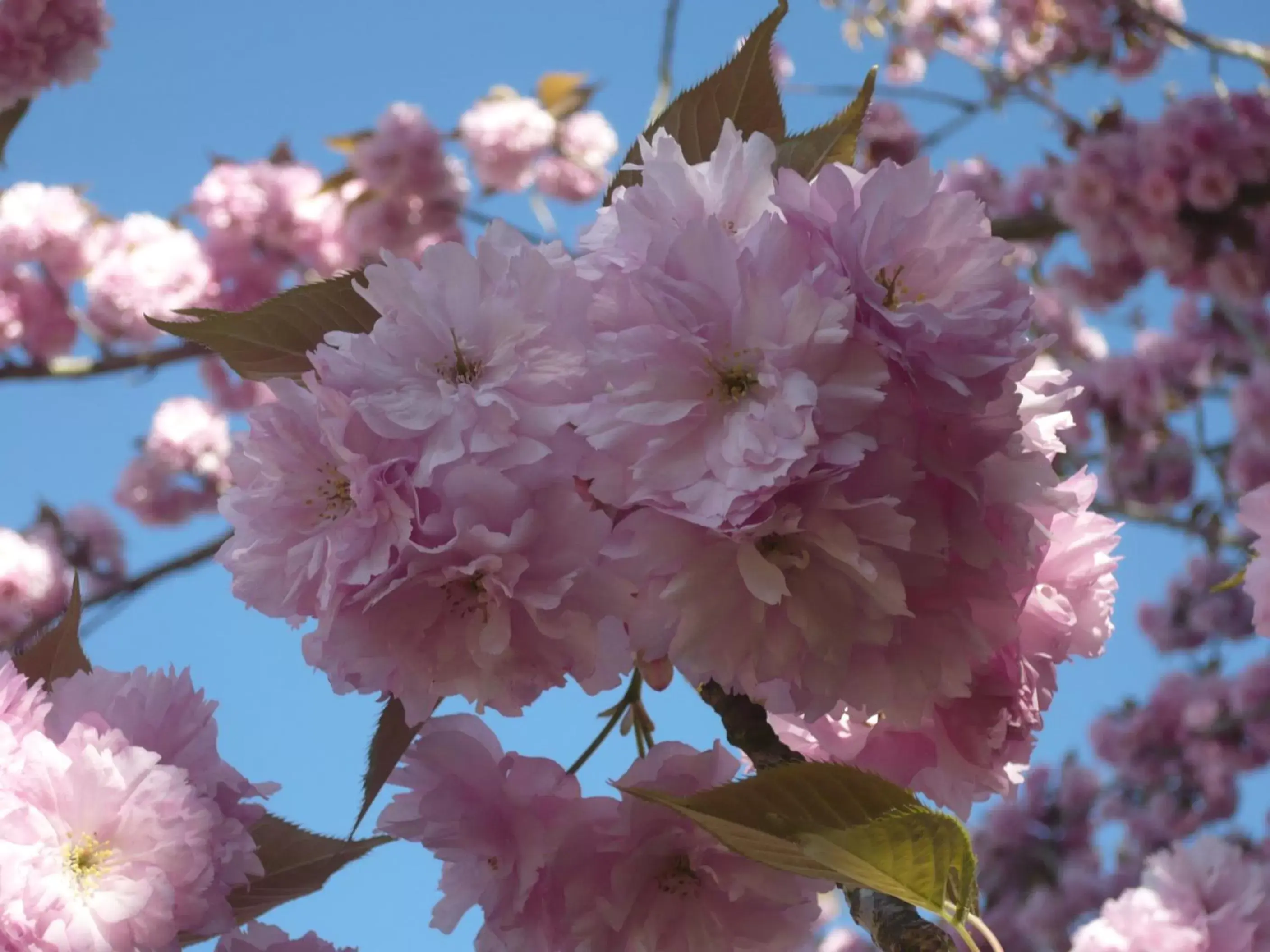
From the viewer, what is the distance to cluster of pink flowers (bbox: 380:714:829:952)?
1.95 feet

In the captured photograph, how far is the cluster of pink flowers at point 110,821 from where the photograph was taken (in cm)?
57

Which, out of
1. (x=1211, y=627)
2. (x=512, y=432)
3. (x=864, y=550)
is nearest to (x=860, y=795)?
(x=864, y=550)

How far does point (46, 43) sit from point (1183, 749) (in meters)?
4.31

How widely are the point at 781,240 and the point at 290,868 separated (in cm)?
48

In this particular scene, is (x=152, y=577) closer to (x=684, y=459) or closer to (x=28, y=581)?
(x=28, y=581)

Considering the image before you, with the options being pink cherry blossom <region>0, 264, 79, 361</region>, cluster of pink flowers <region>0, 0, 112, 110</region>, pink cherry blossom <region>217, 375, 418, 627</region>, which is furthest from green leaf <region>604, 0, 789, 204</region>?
pink cherry blossom <region>0, 264, 79, 361</region>

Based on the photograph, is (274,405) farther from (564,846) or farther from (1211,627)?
(1211,627)

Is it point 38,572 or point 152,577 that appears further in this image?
point 38,572

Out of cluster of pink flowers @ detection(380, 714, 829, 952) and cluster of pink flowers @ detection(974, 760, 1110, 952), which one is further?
cluster of pink flowers @ detection(974, 760, 1110, 952)

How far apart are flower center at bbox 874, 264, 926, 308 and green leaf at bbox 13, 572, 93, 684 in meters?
0.50

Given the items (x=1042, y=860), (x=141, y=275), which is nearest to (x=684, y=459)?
(x=141, y=275)

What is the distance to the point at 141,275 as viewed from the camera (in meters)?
3.51

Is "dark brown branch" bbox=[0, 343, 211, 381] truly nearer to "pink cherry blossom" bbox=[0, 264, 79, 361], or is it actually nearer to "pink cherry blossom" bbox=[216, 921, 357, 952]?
"pink cherry blossom" bbox=[0, 264, 79, 361]

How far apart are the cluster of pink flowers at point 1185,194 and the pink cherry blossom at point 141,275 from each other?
260 cm
